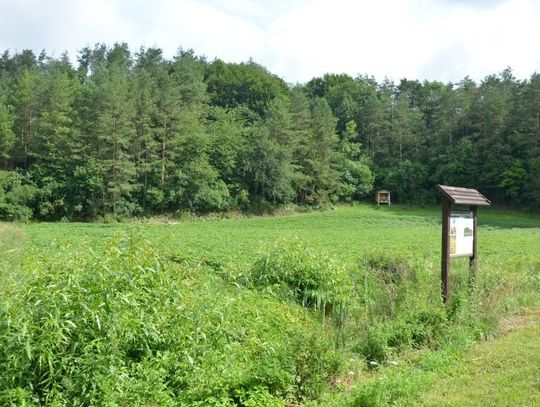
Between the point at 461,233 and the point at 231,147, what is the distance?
51.2m

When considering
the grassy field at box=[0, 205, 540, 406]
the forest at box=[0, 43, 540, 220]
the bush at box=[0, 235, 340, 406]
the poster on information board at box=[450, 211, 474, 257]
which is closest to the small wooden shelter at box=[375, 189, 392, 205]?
the forest at box=[0, 43, 540, 220]

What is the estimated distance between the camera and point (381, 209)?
213 ft

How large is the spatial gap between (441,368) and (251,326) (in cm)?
238

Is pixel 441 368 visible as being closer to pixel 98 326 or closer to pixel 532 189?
pixel 98 326

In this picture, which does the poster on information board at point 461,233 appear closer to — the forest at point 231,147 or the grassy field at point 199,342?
the grassy field at point 199,342

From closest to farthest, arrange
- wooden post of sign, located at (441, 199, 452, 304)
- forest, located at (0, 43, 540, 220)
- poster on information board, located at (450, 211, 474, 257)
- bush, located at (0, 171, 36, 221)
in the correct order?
wooden post of sign, located at (441, 199, 452, 304) → poster on information board, located at (450, 211, 474, 257) → bush, located at (0, 171, 36, 221) → forest, located at (0, 43, 540, 220)

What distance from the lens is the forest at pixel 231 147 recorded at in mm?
49250

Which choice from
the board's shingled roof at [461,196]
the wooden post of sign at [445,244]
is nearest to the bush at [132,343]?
the wooden post of sign at [445,244]

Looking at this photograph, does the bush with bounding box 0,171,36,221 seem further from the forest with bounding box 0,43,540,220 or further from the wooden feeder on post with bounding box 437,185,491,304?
the wooden feeder on post with bounding box 437,185,491,304

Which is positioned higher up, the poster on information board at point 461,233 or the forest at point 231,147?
the forest at point 231,147

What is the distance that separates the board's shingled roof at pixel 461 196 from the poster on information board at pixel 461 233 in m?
0.25

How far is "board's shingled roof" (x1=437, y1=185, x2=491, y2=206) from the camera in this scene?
8.33m

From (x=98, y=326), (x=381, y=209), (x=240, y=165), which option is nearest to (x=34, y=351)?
(x=98, y=326)

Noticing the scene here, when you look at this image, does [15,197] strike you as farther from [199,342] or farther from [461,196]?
[199,342]
